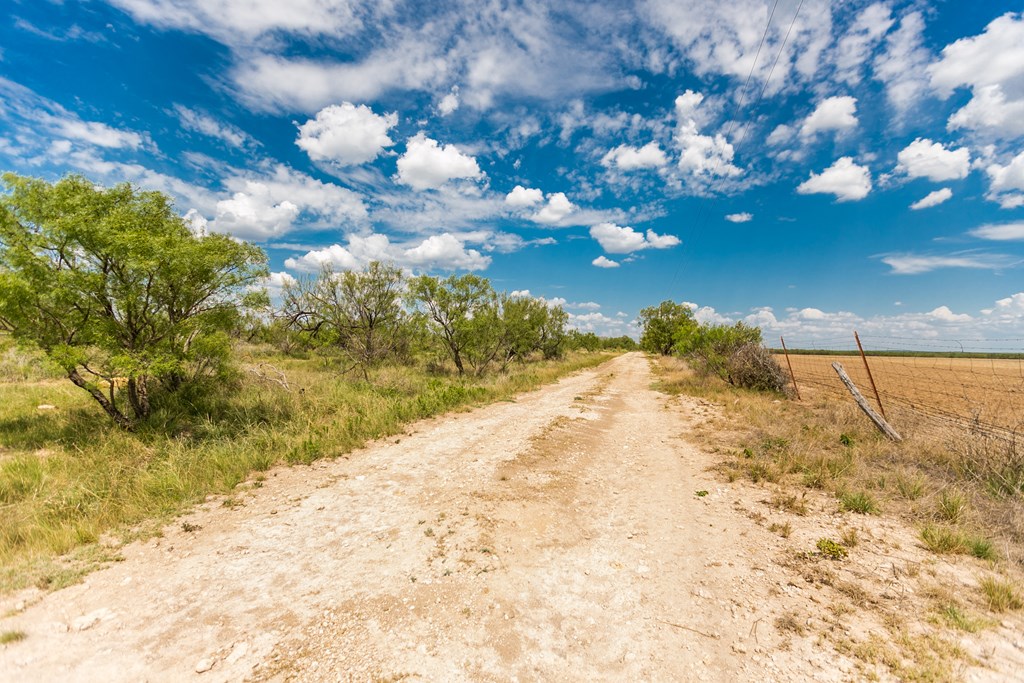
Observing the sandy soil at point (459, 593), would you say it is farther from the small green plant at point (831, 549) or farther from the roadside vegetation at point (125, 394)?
the roadside vegetation at point (125, 394)

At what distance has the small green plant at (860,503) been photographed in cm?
554

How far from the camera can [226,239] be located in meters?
10.4

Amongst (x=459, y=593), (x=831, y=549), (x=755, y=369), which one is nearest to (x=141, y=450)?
(x=459, y=593)

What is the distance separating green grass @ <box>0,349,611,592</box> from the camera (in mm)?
4723

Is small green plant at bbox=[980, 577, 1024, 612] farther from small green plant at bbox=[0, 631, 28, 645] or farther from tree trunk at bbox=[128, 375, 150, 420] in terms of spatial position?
tree trunk at bbox=[128, 375, 150, 420]

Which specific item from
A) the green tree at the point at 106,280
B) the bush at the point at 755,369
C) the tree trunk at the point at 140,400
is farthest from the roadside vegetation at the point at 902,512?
the tree trunk at the point at 140,400

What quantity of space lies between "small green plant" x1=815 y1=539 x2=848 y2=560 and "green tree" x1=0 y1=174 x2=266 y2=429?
39.9ft

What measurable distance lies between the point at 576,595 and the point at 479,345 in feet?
60.2

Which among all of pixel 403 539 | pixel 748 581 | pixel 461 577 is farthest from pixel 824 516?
pixel 403 539

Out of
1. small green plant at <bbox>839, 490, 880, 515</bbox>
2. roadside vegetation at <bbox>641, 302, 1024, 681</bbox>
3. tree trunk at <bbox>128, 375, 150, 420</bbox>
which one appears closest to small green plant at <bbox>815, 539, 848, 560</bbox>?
roadside vegetation at <bbox>641, 302, 1024, 681</bbox>

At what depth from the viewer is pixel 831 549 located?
458cm

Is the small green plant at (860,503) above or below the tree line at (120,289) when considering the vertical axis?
below

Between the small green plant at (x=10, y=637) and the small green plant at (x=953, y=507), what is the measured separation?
33.5 feet

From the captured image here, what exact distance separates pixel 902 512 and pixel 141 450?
1319cm
